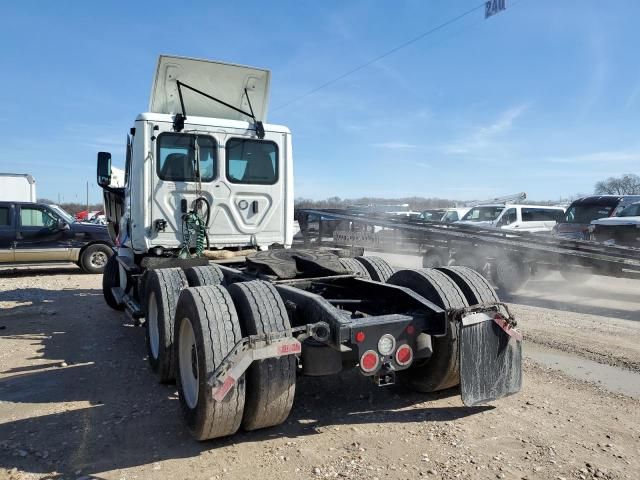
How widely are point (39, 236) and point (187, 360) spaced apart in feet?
37.0

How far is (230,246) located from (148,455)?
366 centimetres

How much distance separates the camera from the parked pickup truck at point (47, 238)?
42.6 ft

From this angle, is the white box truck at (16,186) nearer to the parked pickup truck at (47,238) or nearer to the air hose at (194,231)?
the parked pickup truck at (47,238)

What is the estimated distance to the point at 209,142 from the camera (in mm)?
6488

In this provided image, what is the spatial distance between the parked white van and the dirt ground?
31.6 ft

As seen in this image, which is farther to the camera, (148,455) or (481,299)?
(481,299)

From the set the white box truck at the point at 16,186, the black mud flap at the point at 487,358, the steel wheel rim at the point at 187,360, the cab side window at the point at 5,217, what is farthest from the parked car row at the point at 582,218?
the white box truck at the point at 16,186

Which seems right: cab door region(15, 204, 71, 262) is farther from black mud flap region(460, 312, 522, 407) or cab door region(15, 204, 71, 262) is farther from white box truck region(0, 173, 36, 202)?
black mud flap region(460, 312, 522, 407)

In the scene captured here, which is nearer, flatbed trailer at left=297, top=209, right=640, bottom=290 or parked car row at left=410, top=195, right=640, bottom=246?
flatbed trailer at left=297, top=209, right=640, bottom=290

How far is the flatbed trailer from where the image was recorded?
29.9 feet

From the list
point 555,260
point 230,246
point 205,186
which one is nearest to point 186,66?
point 205,186

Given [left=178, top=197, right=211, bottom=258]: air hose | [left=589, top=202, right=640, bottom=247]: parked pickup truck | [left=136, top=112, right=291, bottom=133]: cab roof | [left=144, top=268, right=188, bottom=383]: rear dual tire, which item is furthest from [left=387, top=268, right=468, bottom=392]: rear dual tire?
[left=589, top=202, right=640, bottom=247]: parked pickup truck

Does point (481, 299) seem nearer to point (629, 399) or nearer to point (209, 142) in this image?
point (629, 399)

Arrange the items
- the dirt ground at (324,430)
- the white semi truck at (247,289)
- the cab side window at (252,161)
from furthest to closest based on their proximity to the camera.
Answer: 1. the cab side window at (252,161)
2. the white semi truck at (247,289)
3. the dirt ground at (324,430)
